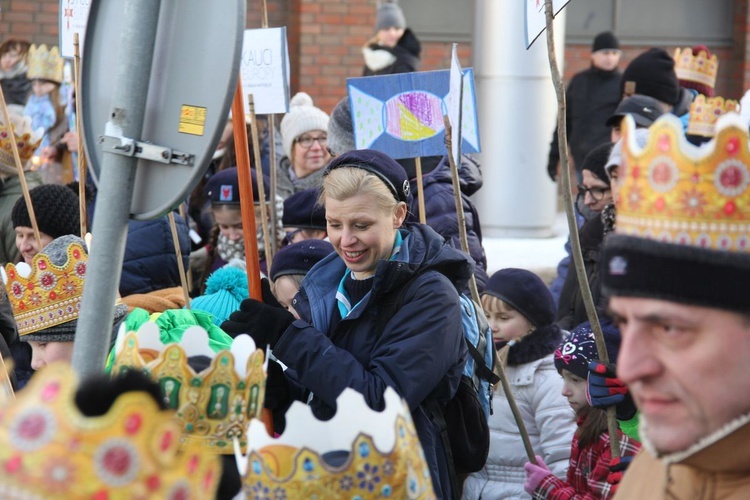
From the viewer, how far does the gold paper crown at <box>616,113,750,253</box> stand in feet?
5.25

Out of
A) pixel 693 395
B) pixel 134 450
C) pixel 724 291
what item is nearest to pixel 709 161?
pixel 724 291

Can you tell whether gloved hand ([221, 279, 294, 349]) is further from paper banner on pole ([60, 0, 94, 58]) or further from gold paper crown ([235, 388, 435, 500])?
paper banner on pole ([60, 0, 94, 58])

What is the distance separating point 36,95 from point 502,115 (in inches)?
153

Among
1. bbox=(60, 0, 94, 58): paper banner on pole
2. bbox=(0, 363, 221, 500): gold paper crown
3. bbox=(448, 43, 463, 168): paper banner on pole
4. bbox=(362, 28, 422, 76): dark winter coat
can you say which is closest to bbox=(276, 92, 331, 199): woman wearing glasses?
bbox=(60, 0, 94, 58): paper banner on pole

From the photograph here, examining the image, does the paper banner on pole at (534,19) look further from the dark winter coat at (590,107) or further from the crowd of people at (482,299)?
the dark winter coat at (590,107)

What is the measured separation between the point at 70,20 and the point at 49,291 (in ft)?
7.25

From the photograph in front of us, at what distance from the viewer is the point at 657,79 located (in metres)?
6.59

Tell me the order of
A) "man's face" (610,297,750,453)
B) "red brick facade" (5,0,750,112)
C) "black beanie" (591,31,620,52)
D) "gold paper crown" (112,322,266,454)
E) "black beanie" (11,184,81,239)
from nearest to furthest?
1. "man's face" (610,297,750,453)
2. "gold paper crown" (112,322,266,454)
3. "black beanie" (11,184,81,239)
4. "black beanie" (591,31,620,52)
5. "red brick facade" (5,0,750,112)

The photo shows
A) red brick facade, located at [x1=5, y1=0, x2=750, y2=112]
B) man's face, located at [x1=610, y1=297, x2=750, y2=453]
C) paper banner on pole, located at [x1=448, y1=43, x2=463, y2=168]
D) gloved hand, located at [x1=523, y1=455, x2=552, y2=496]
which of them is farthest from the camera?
red brick facade, located at [x1=5, y1=0, x2=750, y2=112]

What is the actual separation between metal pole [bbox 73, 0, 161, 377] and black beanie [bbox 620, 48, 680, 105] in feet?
16.0

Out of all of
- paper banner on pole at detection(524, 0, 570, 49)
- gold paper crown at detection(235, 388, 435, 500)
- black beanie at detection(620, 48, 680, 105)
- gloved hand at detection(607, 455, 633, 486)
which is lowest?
gloved hand at detection(607, 455, 633, 486)

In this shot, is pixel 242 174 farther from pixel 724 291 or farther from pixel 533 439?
pixel 533 439

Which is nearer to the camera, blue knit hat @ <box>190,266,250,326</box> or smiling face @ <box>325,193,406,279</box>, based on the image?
smiling face @ <box>325,193,406,279</box>

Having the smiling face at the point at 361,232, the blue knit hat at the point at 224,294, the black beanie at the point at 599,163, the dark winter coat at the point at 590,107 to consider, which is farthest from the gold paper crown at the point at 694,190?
the dark winter coat at the point at 590,107
